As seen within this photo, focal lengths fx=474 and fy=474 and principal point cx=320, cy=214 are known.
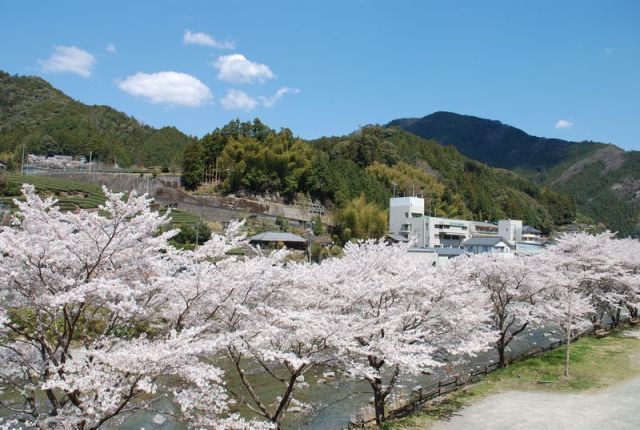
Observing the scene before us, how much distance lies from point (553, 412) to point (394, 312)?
4.63 metres

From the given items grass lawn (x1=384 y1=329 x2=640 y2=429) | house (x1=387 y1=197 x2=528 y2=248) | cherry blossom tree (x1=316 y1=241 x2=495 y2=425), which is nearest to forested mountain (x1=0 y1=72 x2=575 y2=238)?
house (x1=387 y1=197 x2=528 y2=248)

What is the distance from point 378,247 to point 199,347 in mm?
7191

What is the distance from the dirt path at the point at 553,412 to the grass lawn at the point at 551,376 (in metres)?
0.42

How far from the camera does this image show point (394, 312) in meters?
10.0

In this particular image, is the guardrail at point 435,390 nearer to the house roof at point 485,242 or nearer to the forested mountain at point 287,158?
the forested mountain at point 287,158

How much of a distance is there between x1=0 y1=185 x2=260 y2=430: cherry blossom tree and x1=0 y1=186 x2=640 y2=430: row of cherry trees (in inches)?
0.8

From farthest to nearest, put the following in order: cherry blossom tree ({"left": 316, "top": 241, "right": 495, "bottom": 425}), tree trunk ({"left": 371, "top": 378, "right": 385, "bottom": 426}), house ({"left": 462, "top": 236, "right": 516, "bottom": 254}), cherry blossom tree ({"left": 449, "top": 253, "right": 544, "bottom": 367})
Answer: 1. house ({"left": 462, "top": 236, "right": 516, "bottom": 254})
2. cherry blossom tree ({"left": 449, "top": 253, "right": 544, "bottom": 367})
3. tree trunk ({"left": 371, "top": 378, "right": 385, "bottom": 426})
4. cherry blossom tree ({"left": 316, "top": 241, "right": 495, "bottom": 425})

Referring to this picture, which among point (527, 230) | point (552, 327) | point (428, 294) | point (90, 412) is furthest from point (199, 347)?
point (527, 230)

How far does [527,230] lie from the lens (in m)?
64.6

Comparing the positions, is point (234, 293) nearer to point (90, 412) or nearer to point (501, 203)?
point (90, 412)

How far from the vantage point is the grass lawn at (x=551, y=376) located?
1103 centimetres

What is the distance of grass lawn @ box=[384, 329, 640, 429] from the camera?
11.0 m

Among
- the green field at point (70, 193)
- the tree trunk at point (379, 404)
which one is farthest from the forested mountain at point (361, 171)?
the tree trunk at point (379, 404)

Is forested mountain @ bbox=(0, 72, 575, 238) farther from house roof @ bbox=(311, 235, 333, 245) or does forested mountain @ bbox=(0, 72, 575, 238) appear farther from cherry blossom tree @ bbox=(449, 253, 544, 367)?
cherry blossom tree @ bbox=(449, 253, 544, 367)
